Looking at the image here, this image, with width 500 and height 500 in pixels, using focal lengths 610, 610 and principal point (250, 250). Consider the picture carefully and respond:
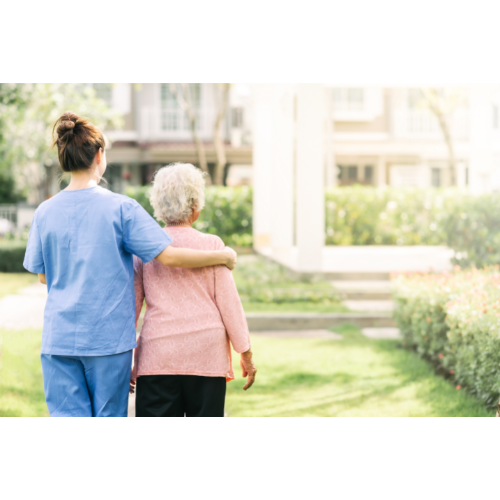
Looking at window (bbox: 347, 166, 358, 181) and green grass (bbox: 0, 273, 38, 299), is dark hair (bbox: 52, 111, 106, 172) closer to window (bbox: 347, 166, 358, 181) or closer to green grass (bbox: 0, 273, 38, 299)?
green grass (bbox: 0, 273, 38, 299)

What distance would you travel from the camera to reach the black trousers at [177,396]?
2820mm

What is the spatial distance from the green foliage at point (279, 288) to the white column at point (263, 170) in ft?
11.0

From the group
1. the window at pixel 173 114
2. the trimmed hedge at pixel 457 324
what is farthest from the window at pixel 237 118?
the trimmed hedge at pixel 457 324

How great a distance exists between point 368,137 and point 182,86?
25.9 ft

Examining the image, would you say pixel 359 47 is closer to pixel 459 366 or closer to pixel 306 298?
pixel 459 366

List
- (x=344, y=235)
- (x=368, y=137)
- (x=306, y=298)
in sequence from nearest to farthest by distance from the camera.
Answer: (x=306, y=298)
(x=344, y=235)
(x=368, y=137)

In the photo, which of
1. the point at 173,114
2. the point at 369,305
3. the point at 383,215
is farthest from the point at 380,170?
the point at 369,305

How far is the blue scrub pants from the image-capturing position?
2723mm

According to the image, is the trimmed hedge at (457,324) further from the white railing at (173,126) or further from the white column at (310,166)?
the white railing at (173,126)

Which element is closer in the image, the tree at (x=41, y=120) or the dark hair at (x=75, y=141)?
the dark hair at (x=75, y=141)

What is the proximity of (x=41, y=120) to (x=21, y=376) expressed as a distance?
1286cm

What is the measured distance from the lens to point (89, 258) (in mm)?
Answer: 2670

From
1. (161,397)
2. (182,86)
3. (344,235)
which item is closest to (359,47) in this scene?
(161,397)
